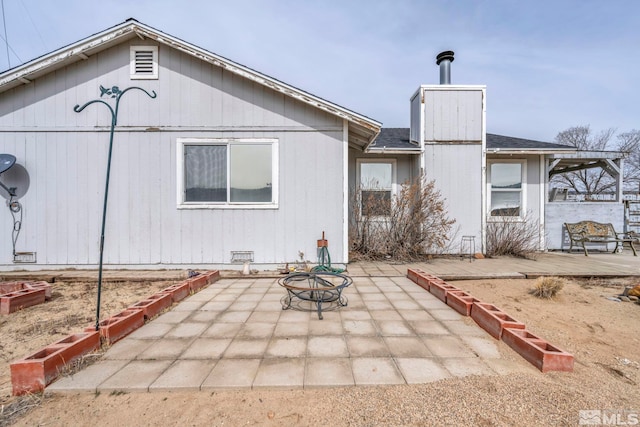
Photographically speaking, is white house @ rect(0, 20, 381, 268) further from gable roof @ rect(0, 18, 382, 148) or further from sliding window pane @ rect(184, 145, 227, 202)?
gable roof @ rect(0, 18, 382, 148)

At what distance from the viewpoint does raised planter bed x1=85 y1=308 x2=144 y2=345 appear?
8.47ft

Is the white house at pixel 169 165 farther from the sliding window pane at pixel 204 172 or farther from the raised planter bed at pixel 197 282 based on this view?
the raised planter bed at pixel 197 282

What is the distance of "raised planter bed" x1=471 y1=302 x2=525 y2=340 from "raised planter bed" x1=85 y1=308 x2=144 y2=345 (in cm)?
371

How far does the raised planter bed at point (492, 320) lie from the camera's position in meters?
2.67

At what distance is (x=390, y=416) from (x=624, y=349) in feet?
8.78

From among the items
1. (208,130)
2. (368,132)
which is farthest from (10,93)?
(368,132)

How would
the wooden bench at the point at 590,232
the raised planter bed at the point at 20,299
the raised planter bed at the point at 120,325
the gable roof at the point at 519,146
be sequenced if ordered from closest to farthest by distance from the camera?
1. the raised planter bed at the point at 120,325
2. the raised planter bed at the point at 20,299
3. the gable roof at the point at 519,146
4. the wooden bench at the point at 590,232

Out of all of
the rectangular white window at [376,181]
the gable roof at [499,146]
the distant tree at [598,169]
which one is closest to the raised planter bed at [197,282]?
the rectangular white window at [376,181]

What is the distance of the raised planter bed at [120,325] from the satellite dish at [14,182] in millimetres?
4805

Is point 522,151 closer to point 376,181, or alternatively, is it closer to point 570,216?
point 570,216

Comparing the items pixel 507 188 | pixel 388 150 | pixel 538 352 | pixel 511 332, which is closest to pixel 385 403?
pixel 538 352

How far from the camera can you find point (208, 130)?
5609 millimetres

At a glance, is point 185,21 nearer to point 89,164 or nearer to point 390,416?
point 89,164

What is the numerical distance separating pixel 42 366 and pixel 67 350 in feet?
0.79
